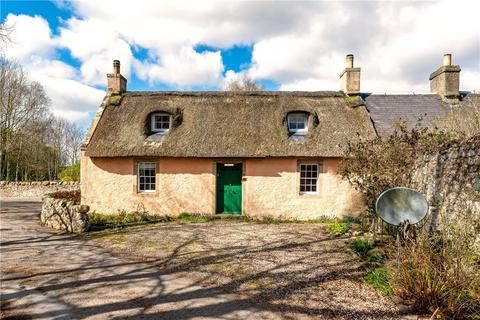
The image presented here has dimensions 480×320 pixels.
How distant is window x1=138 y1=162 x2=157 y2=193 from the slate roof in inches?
405

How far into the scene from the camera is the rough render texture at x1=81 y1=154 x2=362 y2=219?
12234 millimetres

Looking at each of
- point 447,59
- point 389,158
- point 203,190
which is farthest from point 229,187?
point 447,59

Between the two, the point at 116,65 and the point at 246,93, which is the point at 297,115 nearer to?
the point at 246,93

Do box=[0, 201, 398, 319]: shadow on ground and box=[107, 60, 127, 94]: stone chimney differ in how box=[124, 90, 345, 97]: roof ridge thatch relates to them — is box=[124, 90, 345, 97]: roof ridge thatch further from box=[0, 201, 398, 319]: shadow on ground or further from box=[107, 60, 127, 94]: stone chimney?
box=[0, 201, 398, 319]: shadow on ground

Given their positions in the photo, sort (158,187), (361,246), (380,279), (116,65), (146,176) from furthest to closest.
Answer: (116,65), (146,176), (158,187), (361,246), (380,279)

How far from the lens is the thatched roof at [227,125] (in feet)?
40.4

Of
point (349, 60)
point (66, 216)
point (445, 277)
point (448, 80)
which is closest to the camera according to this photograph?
point (445, 277)

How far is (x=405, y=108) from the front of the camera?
14719 millimetres

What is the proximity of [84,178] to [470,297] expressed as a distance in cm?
1342

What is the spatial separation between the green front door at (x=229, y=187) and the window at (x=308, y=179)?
266 cm

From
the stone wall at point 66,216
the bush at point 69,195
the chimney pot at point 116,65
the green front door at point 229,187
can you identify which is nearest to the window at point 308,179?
the green front door at point 229,187

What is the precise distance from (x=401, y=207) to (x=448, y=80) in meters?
14.2

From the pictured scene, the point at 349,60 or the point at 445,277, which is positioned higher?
the point at 349,60

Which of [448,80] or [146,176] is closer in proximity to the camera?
[146,176]
